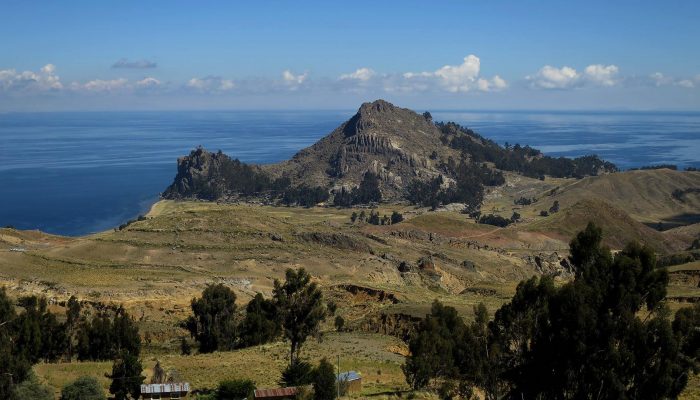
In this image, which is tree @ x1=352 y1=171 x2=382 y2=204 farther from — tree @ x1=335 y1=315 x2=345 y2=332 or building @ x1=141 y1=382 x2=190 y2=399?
building @ x1=141 y1=382 x2=190 y2=399

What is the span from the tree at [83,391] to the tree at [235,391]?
4.28m

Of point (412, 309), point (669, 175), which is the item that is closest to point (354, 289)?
point (412, 309)

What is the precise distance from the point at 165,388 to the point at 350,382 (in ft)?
23.6

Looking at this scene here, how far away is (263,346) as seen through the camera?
127 feet

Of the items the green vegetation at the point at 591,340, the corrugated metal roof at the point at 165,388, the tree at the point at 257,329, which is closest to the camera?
the green vegetation at the point at 591,340

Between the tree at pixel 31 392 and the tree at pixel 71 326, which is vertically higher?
the tree at pixel 31 392

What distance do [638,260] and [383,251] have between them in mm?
50611

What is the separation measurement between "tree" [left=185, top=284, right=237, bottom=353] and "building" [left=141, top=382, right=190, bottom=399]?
11704mm

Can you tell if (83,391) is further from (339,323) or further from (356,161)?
(356,161)

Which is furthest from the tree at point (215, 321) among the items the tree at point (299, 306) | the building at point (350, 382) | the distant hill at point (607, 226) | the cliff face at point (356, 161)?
the cliff face at point (356, 161)

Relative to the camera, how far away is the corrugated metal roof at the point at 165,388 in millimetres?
26547

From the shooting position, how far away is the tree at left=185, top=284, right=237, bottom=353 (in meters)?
39.0

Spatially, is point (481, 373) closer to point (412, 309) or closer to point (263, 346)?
point (263, 346)

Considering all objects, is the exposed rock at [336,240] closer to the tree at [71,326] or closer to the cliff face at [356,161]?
the tree at [71,326]
